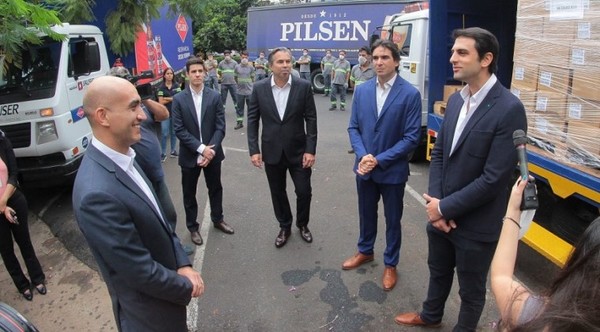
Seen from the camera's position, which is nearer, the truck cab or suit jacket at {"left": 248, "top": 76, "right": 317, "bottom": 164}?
suit jacket at {"left": 248, "top": 76, "right": 317, "bottom": 164}

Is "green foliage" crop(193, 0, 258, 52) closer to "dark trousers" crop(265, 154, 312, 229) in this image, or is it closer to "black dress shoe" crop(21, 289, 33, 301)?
"dark trousers" crop(265, 154, 312, 229)

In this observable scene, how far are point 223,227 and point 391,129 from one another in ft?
7.45

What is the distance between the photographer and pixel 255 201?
5328 mm

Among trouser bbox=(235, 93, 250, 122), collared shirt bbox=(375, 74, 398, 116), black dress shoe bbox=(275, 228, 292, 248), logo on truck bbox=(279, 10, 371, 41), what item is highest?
logo on truck bbox=(279, 10, 371, 41)

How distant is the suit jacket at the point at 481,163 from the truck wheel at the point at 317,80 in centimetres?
1402

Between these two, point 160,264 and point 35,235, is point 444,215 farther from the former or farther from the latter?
point 35,235

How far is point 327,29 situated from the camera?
49.5 ft

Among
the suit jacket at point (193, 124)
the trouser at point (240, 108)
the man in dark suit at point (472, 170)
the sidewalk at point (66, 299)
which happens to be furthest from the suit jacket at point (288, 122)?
the trouser at point (240, 108)

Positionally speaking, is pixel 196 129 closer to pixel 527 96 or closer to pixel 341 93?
pixel 527 96

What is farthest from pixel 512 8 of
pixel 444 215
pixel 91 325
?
pixel 91 325

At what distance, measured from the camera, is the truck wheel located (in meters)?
16.1

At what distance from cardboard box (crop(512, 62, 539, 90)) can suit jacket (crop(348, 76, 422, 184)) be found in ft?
3.31

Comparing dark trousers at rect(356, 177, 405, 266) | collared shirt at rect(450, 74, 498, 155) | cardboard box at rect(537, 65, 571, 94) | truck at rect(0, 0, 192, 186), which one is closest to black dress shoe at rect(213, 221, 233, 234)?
dark trousers at rect(356, 177, 405, 266)

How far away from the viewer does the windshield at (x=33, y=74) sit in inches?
185
